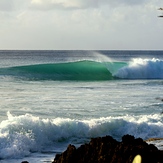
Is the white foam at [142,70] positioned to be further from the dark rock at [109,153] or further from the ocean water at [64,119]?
the dark rock at [109,153]

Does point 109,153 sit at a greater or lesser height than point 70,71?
lesser

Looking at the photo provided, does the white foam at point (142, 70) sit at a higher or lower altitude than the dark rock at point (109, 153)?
higher

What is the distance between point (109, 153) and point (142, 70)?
4171 cm

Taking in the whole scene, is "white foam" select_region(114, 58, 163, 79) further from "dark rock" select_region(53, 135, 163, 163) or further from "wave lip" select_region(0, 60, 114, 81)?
"dark rock" select_region(53, 135, 163, 163)

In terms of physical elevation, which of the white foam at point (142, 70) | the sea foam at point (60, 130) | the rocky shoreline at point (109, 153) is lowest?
the rocky shoreline at point (109, 153)

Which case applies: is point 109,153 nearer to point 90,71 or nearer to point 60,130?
point 60,130

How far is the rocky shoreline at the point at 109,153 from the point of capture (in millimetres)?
6055

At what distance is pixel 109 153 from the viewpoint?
6219mm

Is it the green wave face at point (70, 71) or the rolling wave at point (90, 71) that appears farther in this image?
the rolling wave at point (90, 71)

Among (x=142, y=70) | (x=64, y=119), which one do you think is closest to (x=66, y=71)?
(x=142, y=70)

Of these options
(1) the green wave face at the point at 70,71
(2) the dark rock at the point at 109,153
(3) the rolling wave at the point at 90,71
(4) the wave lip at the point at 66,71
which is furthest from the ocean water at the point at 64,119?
(3) the rolling wave at the point at 90,71

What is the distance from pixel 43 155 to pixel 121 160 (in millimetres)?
6343

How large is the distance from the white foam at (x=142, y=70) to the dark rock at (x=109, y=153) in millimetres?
38510

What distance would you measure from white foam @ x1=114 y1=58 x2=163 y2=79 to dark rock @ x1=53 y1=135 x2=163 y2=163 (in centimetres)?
3851
